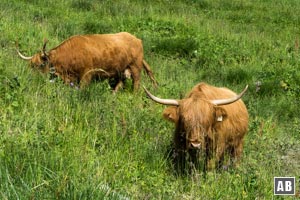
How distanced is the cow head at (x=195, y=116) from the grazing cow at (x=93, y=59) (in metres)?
2.53

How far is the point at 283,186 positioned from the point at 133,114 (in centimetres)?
242

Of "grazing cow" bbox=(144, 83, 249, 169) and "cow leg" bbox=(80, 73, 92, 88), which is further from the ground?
"grazing cow" bbox=(144, 83, 249, 169)

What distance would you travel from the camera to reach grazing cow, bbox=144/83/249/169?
557 cm

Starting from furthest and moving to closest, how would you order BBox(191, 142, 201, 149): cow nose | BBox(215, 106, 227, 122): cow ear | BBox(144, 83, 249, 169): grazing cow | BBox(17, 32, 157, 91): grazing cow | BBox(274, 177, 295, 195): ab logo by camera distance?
BBox(17, 32, 157, 91): grazing cow, BBox(215, 106, 227, 122): cow ear, BBox(144, 83, 249, 169): grazing cow, BBox(191, 142, 201, 149): cow nose, BBox(274, 177, 295, 195): ab logo

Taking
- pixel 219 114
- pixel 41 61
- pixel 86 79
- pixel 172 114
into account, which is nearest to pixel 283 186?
pixel 219 114

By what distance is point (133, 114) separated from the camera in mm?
6609

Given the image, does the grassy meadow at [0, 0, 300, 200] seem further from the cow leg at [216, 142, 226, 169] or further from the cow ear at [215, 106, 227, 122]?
the cow ear at [215, 106, 227, 122]

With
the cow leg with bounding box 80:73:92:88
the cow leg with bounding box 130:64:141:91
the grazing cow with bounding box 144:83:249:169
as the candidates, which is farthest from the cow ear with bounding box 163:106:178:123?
the cow leg with bounding box 130:64:141:91

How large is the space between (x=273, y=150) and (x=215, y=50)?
6.55 metres

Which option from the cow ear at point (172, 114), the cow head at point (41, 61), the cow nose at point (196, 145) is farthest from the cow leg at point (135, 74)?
the cow nose at point (196, 145)

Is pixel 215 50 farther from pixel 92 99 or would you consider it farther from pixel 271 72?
pixel 92 99

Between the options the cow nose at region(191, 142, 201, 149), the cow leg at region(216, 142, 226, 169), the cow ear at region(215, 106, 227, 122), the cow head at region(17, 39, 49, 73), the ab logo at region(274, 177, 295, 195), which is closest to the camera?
the ab logo at region(274, 177, 295, 195)

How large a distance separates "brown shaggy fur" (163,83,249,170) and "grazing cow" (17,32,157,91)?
249 centimetres

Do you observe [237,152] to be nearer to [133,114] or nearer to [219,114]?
[219,114]
